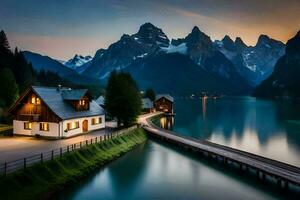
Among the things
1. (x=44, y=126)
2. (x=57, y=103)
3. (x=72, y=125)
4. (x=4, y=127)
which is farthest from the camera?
(x=4, y=127)

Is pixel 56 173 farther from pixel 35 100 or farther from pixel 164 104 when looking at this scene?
pixel 164 104

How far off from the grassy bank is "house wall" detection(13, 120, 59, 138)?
10194 mm

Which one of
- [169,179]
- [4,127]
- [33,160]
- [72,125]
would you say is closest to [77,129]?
[72,125]

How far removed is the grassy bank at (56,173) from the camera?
32031mm

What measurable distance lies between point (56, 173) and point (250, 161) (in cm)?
2615

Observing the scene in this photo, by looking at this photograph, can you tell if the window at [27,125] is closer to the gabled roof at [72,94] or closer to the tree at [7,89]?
the gabled roof at [72,94]

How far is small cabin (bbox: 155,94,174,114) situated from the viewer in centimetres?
14688

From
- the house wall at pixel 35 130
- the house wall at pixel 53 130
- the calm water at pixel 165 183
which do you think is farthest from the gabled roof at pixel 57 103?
the calm water at pixel 165 183

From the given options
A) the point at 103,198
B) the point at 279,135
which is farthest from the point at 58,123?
the point at 279,135

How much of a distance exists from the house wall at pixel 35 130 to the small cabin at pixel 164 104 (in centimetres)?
8837

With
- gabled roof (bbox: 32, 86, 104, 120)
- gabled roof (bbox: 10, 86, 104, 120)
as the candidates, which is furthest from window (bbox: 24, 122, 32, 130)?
gabled roof (bbox: 32, 86, 104, 120)

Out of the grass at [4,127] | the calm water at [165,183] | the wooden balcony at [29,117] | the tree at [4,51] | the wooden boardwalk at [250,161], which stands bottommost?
the calm water at [165,183]

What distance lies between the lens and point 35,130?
61688 mm

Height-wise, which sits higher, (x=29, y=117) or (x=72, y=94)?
(x=72, y=94)
